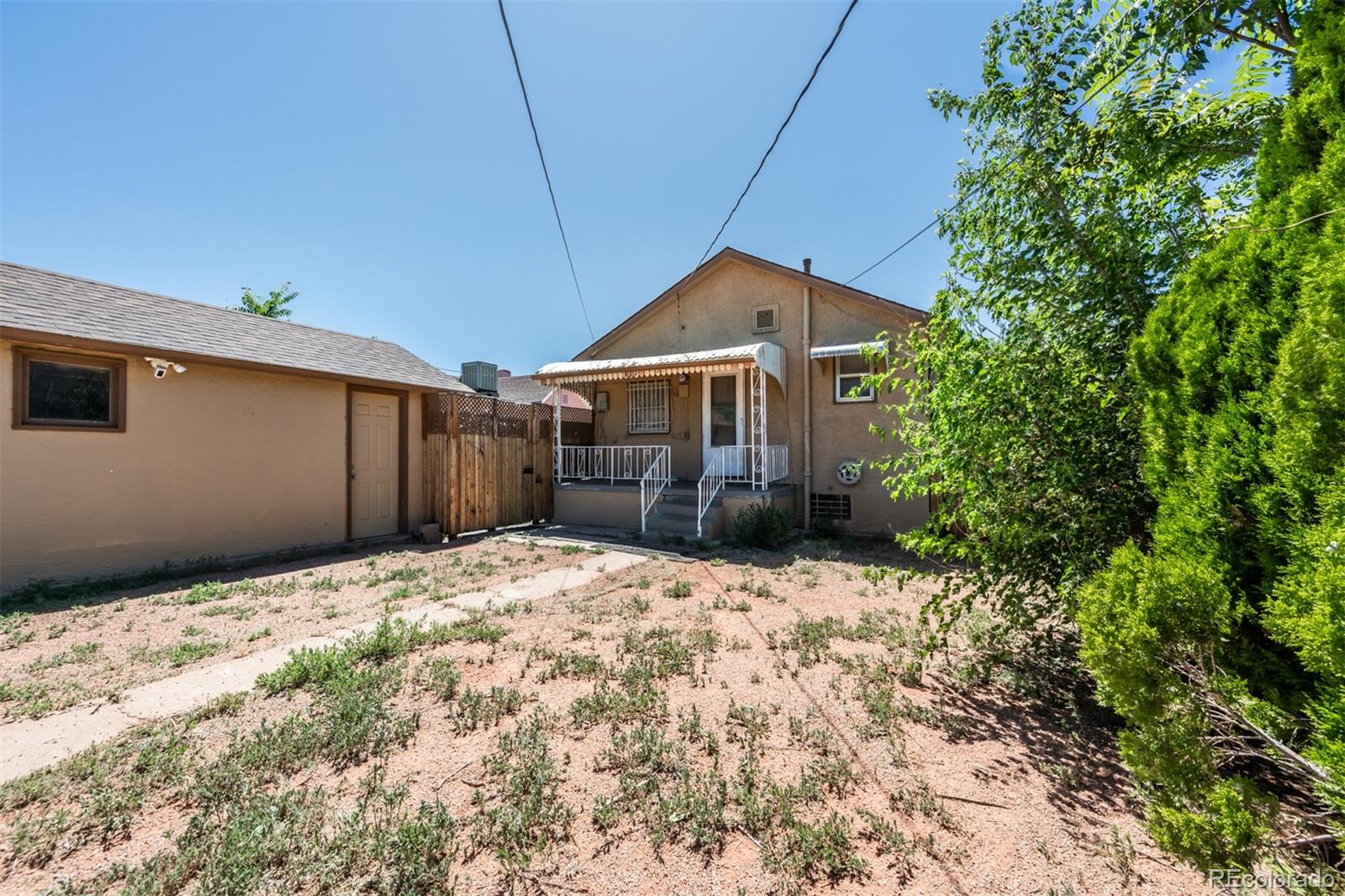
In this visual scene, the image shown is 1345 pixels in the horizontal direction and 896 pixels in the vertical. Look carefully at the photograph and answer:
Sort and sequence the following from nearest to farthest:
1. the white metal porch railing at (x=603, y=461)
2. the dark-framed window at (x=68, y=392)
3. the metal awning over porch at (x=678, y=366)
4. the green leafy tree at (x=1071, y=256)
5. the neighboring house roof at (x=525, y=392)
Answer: the green leafy tree at (x=1071, y=256) < the dark-framed window at (x=68, y=392) < the metal awning over porch at (x=678, y=366) < the white metal porch railing at (x=603, y=461) < the neighboring house roof at (x=525, y=392)

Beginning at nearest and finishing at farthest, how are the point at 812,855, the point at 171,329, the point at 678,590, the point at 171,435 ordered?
the point at 812,855 < the point at 678,590 < the point at 171,435 < the point at 171,329

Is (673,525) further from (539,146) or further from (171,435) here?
(171,435)

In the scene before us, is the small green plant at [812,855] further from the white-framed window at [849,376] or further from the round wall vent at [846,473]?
the white-framed window at [849,376]

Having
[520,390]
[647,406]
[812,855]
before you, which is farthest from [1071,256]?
[520,390]

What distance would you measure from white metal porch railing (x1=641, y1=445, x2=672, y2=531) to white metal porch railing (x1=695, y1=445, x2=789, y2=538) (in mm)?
849

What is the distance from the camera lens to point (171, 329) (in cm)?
735

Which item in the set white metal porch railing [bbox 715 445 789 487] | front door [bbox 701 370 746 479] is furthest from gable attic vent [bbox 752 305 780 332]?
white metal porch railing [bbox 715 445 789 487]

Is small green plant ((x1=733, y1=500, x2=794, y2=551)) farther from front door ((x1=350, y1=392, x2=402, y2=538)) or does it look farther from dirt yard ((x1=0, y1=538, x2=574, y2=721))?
front door ((x1=350, y1=392, x2=402, y2=538))

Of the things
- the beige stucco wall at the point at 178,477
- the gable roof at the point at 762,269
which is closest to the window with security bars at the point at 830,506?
the gable roof at the point at 762,269

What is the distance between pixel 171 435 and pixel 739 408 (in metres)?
9.49

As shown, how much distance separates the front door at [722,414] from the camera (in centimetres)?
1091

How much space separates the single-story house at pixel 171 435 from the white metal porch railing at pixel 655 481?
4879 mm

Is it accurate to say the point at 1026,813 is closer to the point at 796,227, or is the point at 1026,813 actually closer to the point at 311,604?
the point at 311,604

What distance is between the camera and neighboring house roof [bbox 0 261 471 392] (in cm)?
612
